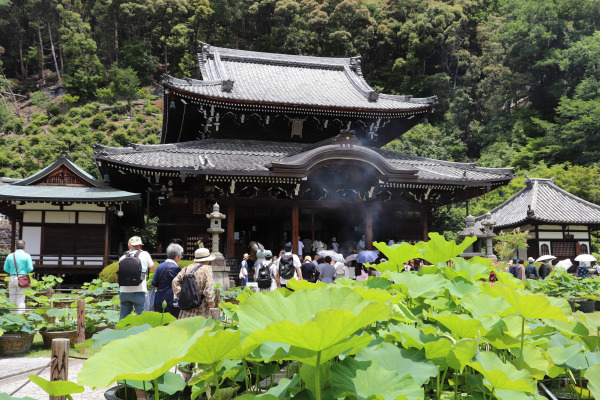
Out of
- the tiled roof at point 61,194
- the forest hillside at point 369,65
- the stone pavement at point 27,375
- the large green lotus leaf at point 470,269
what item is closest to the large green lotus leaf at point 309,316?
the large green lotus leaf at point 470,269

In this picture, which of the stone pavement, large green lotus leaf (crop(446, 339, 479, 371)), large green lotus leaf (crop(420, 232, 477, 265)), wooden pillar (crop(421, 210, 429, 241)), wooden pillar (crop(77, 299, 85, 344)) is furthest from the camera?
wooden pillar (crop(421, 210, 429, 241))

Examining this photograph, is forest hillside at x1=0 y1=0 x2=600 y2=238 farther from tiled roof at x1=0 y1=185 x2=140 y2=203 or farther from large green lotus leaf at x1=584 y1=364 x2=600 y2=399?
large green lotus leaf at x1=584 y1=364 x2=600 y2=399

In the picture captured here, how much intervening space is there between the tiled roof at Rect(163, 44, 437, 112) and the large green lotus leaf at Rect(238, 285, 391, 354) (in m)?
14.6

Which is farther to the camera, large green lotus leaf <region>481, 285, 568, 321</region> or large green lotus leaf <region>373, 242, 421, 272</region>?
large green lotus leaf <region>373, 242, 421, 272</region>

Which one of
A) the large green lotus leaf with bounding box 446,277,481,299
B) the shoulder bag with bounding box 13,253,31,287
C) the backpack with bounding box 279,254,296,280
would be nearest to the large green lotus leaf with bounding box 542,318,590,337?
the large green lotus leaf with bounding box 446,277,481,299

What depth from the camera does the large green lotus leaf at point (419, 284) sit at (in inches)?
87.7

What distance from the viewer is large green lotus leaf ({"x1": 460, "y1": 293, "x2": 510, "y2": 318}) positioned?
6.26 feet

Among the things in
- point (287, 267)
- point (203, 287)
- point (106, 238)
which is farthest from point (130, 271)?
point (106, 238)

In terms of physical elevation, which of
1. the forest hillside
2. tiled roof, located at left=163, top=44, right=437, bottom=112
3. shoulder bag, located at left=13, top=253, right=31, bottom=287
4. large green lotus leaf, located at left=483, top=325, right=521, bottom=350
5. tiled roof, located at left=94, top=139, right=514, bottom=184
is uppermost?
the forest hillside

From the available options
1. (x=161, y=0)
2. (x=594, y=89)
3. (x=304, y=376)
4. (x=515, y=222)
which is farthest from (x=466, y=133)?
(x=304, y=376)

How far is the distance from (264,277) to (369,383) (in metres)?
7.65

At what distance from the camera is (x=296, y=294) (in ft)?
4.28

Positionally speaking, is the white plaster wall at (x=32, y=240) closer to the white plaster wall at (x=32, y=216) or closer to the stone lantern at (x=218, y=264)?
the white plaster wall at (x=32, y=216)

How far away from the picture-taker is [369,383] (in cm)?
135
